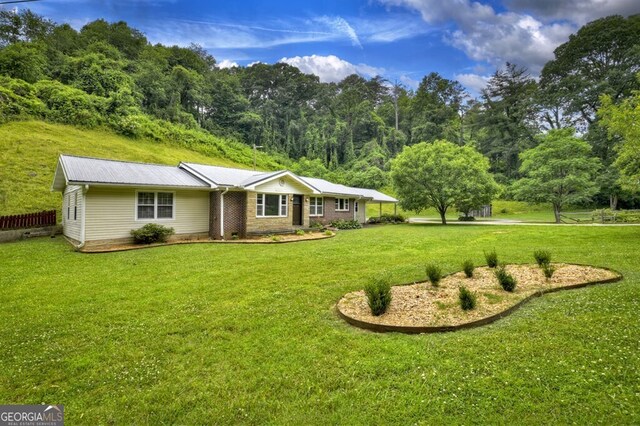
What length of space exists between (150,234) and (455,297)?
1199 cm

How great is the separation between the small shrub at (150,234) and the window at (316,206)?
396 inches

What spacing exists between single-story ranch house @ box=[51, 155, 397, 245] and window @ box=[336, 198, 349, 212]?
439 cm

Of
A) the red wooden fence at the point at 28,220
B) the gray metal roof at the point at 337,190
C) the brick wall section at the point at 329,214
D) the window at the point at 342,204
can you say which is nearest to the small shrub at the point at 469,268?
the gray metal roof at the point at 337,190

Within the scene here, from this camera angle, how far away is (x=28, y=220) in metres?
14.4

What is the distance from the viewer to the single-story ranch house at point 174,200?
12.2 metres

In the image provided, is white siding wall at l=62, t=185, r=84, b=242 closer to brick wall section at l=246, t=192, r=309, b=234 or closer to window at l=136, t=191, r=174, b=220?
window at l=136, t=191, r=174, b=220

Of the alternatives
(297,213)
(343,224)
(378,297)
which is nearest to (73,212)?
(297,213)

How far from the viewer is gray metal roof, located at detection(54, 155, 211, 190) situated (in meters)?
11.9

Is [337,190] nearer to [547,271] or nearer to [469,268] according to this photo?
[469,268]

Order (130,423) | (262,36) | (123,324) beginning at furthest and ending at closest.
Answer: (262,36), (123,324), (130,423)

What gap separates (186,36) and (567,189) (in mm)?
29864

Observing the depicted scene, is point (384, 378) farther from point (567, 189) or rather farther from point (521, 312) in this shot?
→ point (567, 189)

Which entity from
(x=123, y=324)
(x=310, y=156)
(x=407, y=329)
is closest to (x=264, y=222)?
(x=123, y=324)

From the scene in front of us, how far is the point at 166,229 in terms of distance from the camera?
13406 millimetres
